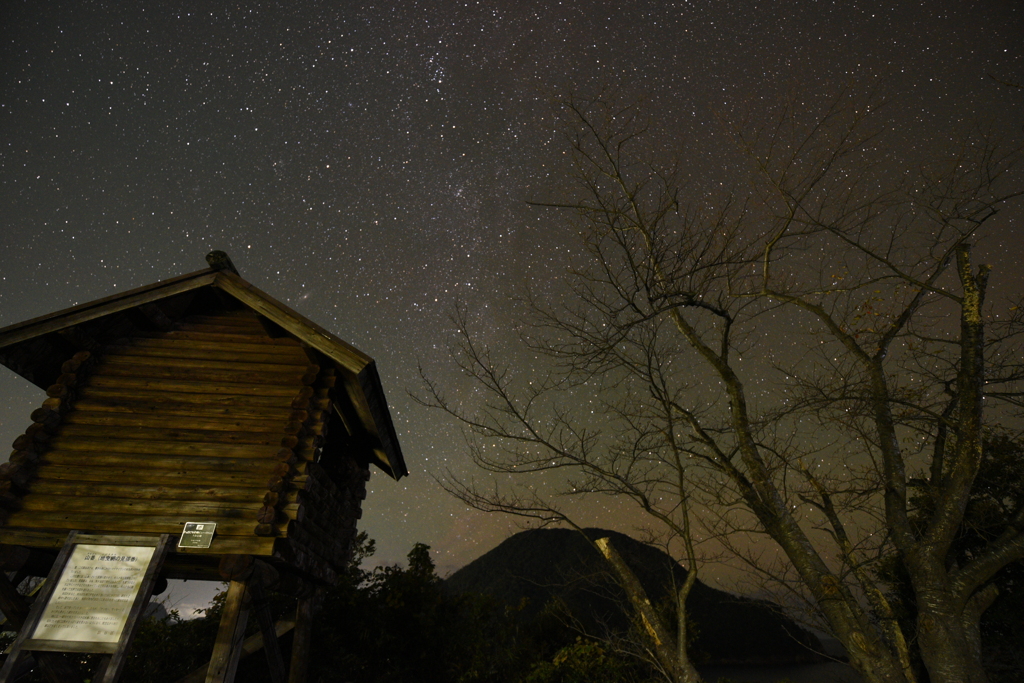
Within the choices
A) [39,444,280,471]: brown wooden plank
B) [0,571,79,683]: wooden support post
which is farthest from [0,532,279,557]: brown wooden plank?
[39,444,280,471]: brown wooden plank

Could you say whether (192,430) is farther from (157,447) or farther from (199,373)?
(199,373)

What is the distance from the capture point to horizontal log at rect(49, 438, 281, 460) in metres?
6.95


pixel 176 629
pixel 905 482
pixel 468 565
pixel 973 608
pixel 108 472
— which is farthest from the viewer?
pixel 468 565

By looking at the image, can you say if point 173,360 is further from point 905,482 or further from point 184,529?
point 905,482

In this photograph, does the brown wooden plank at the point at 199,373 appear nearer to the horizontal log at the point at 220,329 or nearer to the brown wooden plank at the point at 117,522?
the horizontal log at the point at 220,329

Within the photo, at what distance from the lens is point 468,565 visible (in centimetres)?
7306

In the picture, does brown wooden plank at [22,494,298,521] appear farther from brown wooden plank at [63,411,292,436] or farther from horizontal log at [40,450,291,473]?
brown wooden plank at [63,411,292,436]

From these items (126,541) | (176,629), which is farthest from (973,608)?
(176,629)

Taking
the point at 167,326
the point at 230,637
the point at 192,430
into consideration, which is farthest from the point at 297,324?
the point at 230,637

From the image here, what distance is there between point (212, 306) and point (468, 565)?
237 feet

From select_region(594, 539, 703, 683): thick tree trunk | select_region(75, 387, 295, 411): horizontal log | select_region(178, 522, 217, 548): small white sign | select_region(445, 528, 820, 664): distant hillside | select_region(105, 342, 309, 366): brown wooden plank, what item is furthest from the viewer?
select_region(445, 528, 820, 664): distant hillside

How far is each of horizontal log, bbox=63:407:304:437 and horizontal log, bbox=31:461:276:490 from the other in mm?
611

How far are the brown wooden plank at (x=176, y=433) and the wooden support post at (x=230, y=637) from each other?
185 centimetres

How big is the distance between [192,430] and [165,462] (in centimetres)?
51
